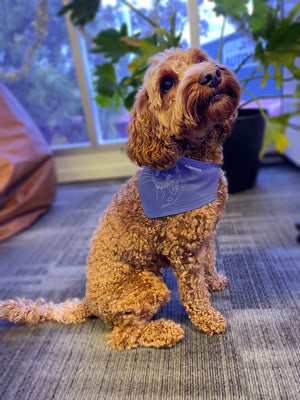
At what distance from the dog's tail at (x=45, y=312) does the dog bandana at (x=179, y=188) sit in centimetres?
52

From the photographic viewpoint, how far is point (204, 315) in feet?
3.88

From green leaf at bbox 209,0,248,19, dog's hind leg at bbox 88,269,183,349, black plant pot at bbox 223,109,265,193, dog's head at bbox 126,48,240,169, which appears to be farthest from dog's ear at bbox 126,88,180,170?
black plant pot at bbox 223,109,265,193

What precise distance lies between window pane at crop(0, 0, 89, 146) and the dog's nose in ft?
7.42

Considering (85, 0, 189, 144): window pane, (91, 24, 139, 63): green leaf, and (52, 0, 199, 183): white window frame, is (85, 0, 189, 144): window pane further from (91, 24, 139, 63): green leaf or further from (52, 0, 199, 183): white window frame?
(91, 24, 139, 63): green leaf

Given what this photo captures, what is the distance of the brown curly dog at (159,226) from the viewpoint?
0.97 metres

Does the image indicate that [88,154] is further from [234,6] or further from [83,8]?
[234,6]

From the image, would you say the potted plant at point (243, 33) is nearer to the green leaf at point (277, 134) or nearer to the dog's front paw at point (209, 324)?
the green leaf at point (277, 134)

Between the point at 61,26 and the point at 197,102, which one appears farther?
the point at 61,26

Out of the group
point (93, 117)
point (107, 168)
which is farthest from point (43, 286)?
point (93, 117)

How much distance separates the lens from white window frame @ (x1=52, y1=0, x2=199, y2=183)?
9.00 feet

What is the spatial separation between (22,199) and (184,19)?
162cm

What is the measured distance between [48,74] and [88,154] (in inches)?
30.3

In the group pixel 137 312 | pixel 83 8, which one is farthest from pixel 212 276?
pixel 83 8

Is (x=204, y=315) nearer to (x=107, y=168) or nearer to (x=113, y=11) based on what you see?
(x=107, y=168)
